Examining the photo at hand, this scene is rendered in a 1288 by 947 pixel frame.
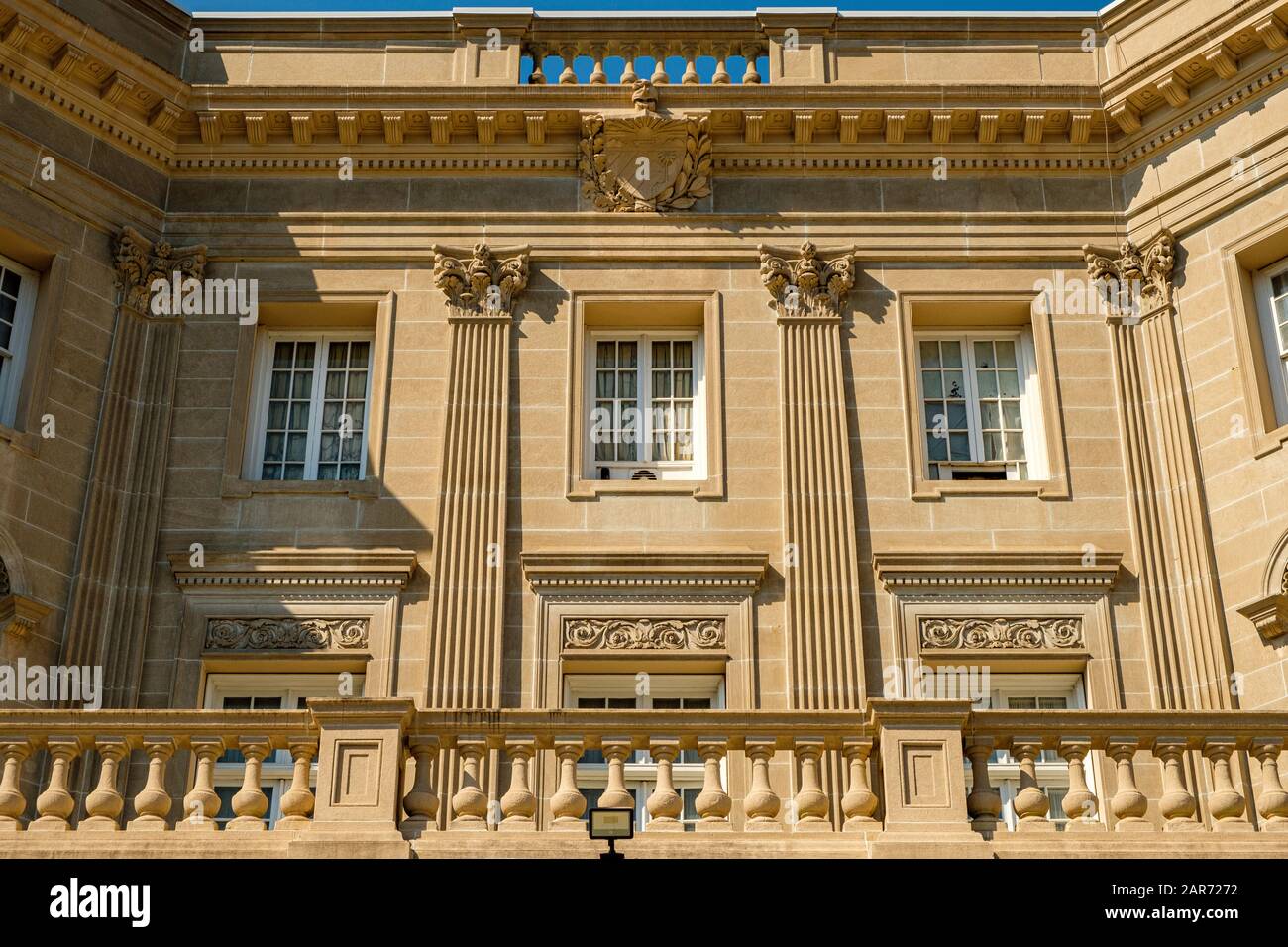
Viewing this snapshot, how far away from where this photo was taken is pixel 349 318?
2206 centimetres

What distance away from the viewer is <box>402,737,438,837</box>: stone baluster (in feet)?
49.5

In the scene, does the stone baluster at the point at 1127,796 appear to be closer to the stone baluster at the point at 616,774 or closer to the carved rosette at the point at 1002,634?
the stone baluster at the point at 616,774

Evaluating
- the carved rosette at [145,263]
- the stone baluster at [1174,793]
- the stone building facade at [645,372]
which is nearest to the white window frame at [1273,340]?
the stone building facade at [645,372]

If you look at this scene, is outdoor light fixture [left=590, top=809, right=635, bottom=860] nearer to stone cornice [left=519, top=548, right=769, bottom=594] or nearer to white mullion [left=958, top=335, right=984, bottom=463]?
stone cornice [left=519, top=548, right=769, bottom=594]

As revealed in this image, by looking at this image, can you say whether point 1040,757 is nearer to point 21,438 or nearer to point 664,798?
point 664,798

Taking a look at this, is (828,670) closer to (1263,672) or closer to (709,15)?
(1263,672)

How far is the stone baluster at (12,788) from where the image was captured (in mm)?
15141

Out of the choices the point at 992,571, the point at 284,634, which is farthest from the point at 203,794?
the point at 992,571

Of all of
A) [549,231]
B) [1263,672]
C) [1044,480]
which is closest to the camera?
[1263,672]

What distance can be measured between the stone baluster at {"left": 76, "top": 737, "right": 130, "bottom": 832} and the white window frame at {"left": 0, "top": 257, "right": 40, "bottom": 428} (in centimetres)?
558

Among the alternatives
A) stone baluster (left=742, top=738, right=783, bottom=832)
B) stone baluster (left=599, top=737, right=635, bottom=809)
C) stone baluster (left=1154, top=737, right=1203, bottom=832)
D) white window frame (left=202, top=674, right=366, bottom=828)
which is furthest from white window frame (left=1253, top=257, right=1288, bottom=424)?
white window frame (left=202, top=674, right=366, bottom=828)

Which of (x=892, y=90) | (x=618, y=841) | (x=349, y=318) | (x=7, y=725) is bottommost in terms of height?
(x=618, y=841)
